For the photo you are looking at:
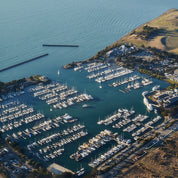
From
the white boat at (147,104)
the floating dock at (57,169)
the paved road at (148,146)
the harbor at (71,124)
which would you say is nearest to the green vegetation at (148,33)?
the harbor at (71,124)

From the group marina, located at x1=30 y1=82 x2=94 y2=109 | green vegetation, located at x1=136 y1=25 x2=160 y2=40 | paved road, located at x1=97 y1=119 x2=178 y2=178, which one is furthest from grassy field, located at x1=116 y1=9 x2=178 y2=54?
paved road, located at x1=97 y1=119 x2=178 y2=178

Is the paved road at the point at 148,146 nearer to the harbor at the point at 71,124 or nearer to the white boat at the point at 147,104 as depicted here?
the harbor at the point at 71,124

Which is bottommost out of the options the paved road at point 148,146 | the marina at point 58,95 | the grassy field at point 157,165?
the grassy field at point 157,165

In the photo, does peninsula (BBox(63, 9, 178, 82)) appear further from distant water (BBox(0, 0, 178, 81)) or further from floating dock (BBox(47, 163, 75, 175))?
floating dock (BBox(47, 163, 75, 175))

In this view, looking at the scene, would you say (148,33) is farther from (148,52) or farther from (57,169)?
(57,169)

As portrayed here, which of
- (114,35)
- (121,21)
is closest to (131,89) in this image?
(114,35)

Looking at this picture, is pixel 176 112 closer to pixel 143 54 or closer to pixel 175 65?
pixel 175 65
